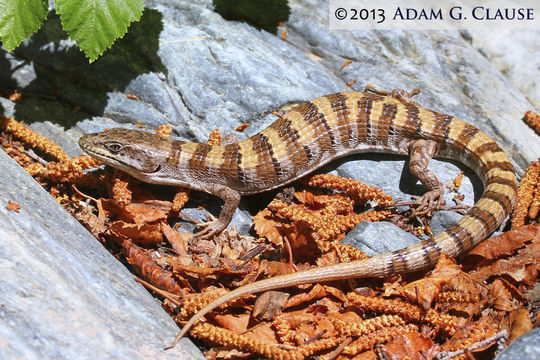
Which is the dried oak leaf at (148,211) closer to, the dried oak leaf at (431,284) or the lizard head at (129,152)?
the lizard head at (129,152)

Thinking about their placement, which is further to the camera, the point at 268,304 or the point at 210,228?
the point at 210,228

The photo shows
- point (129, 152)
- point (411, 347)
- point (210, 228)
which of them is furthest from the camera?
point (129, 152)

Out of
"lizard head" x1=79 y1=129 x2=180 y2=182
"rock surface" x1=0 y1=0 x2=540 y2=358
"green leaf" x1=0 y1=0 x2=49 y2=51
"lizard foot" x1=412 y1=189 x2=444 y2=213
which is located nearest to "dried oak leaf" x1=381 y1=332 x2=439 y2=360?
"lizard foot" x1=412 y1=189 x2=444 y2=213

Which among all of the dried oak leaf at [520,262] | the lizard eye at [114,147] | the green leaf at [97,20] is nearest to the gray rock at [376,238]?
the dried oak leaf at [520,262]

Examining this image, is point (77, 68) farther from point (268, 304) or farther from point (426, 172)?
point (426, 172)

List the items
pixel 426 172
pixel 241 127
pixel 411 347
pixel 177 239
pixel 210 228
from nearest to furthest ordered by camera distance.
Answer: pixel 411 347 → pixel 177 239 → pixel 210 228 → pixel 426 172 → pixel 241 127

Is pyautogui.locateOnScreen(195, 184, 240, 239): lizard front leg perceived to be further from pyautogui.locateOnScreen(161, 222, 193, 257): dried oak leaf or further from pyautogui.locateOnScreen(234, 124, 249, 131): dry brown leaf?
pyautogui.locateOnScreen(234, 124, 249, 131): dry brown leaf

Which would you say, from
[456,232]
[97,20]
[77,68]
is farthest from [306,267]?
[77,68]
